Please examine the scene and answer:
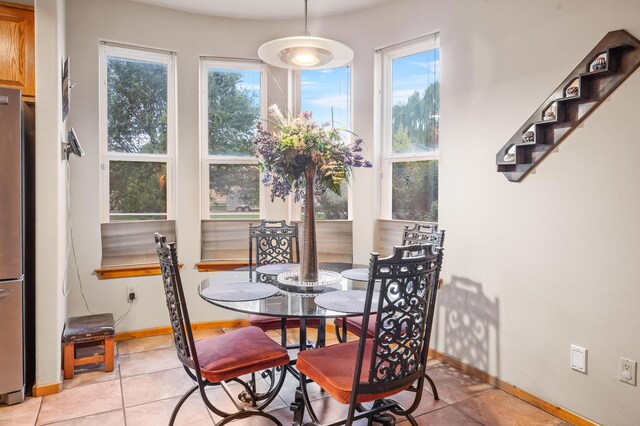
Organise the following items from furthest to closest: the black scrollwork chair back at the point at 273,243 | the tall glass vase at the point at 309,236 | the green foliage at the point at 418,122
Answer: the green foliage at the point at 418,122
the black scrollwork chair back at the point at 273,243
the tall glass vase at the point at 309,236

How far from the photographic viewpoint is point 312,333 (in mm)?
3740

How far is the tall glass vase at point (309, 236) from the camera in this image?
245 centimetres

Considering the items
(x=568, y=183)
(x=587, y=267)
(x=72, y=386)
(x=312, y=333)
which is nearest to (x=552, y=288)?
(x=587, y=267)

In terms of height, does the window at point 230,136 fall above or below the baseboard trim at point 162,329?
above

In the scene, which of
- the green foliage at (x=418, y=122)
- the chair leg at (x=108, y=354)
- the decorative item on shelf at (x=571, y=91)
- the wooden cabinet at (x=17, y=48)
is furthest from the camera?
the green foliage at (x=418, y=122)

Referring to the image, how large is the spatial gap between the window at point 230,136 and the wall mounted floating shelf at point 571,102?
7.54 feet

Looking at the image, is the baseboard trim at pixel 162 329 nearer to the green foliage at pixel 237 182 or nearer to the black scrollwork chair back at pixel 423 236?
the green foliage at pixel 237 182

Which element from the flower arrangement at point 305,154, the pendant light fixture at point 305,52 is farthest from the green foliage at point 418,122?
the flower arrangement at point 305,154

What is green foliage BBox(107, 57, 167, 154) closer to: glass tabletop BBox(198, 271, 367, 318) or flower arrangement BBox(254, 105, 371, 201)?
flower arrangement BBox(254, 105, 371, 201)

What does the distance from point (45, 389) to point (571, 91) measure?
3604 millimetres

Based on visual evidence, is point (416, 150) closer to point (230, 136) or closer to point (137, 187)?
point (230, 136)

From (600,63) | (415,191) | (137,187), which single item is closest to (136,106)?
(137,187)

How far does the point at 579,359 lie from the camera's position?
7.44 ft

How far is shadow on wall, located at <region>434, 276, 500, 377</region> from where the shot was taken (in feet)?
9.07
